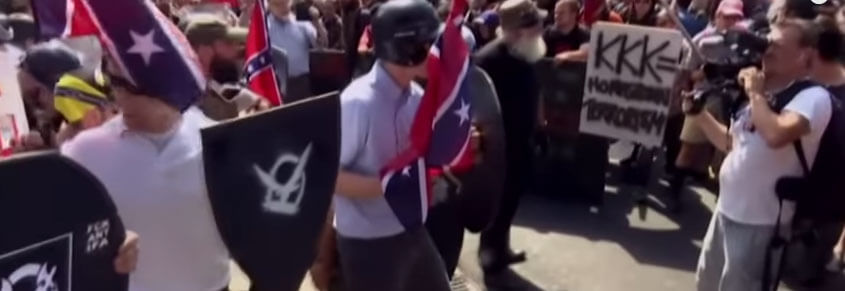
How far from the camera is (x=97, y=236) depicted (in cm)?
237

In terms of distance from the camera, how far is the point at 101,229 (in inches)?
93.5

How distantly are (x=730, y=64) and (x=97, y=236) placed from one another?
9.18 feet

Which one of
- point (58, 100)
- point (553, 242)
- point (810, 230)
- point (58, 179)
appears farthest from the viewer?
point (553, 242)

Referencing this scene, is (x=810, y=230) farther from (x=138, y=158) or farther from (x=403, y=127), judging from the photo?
(x=138, y=158)

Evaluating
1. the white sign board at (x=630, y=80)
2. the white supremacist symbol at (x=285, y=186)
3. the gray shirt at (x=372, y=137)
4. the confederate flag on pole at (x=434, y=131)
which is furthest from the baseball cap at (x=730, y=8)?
the white supremacist symbol at (x=285, y=186)

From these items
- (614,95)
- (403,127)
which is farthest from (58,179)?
(614,95)

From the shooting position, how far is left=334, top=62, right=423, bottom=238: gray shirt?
12.9 ft

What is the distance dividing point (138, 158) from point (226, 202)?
28 centimetres

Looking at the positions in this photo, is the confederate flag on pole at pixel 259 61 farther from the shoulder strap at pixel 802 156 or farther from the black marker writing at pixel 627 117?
the black marker writing at pixel 627 117

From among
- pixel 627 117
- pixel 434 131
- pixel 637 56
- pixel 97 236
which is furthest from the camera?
pixel 627 117

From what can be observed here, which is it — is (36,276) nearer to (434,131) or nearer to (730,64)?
(434,131)

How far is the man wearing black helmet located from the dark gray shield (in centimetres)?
Result: 68

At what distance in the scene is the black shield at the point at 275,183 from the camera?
295 centimetres

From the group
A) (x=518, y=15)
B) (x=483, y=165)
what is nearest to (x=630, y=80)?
(x=518, y=15)
